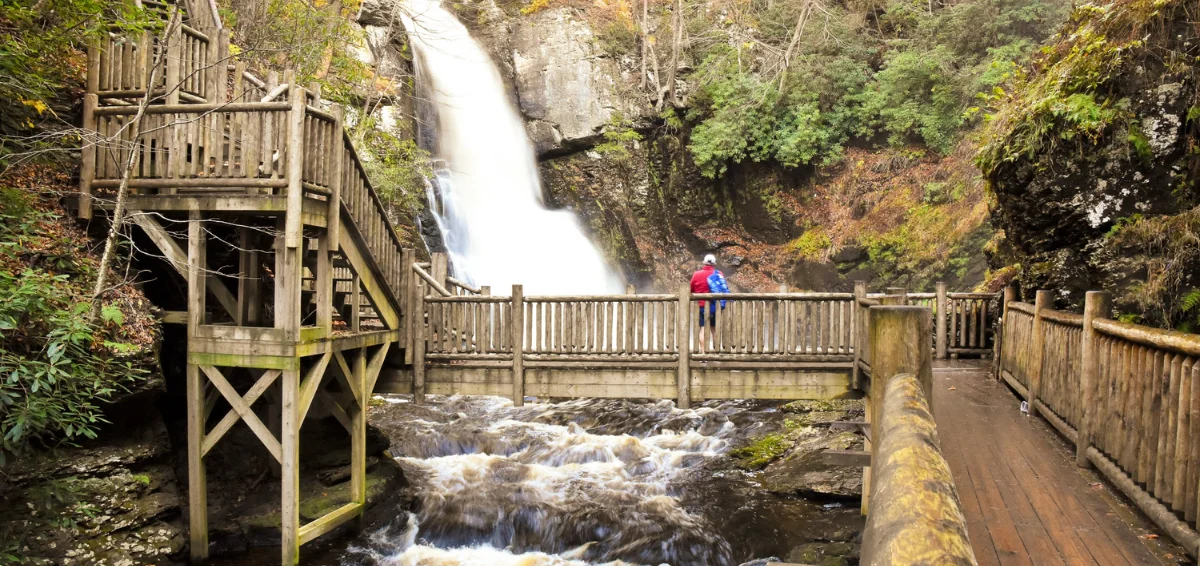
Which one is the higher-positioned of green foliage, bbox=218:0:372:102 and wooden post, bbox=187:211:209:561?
green foliage, bbox=218:0:372:102

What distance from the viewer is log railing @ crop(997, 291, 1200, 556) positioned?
3.85 metres

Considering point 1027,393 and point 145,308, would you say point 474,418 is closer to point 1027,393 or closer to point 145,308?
point 145,308

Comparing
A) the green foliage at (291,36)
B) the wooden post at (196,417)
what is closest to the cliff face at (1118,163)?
the wooden post at (196,417)

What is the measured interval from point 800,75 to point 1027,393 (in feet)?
60.8

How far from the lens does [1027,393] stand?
25.7 feet

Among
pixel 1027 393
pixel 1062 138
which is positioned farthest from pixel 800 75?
pixel 1027 393

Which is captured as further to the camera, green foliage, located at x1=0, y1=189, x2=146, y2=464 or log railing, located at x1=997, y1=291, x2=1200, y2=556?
green foliage, located at x1=0, y1=189, x2=146, y2=464

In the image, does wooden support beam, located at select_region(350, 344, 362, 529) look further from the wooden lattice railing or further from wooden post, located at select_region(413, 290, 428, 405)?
the wooden lattice railing

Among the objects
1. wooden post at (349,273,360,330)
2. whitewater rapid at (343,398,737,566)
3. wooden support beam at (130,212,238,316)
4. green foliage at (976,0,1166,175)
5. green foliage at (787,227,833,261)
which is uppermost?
green foliage at (976,0,1166,175)

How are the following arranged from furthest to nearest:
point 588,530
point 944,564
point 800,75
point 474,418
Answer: point 800,75, point 474,418, point 588,530, point 944,564

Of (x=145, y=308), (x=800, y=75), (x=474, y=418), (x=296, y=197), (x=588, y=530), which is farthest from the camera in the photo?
(x=800, y=75)

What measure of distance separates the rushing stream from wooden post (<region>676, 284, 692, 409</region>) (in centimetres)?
175

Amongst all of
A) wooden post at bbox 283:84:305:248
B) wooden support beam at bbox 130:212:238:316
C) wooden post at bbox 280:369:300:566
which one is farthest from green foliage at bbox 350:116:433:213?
wooden post at bbox 280:369:300:566

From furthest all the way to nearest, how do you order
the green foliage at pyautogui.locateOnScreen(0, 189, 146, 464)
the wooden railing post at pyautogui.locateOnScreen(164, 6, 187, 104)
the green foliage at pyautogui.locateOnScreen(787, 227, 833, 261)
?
1. the green foliage at pyautogui.locateOnScreen(787, 227, 833, 261)
2. the wooden railing post at pyautogui.locateOnScreen(164, 6, 187, 104)
3. the green foliage at pyautogui.locateOnScreen(0, 189, 146, 464)
